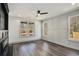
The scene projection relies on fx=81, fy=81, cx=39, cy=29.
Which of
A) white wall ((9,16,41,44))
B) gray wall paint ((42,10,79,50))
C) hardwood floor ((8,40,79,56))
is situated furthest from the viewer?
gray wall paint ((42,10,79,50))

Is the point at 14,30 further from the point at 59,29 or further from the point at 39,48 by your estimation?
the point at 59,29

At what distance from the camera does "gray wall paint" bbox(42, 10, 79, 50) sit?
2.12m

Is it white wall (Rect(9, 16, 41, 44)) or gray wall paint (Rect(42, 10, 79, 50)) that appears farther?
gray wall paint (Rect(42, 10, 79, 50))

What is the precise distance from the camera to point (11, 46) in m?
1.76

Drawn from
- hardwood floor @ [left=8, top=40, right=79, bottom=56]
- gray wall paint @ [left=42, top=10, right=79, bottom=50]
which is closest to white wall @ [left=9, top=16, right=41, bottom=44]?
hardwood floor @ [left=8, top=40, right=79, bottom=56]

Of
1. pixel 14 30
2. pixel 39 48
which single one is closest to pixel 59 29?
pixel 39 48

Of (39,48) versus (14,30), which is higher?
(14,30)

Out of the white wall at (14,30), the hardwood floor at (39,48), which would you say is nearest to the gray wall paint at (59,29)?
the hardwood floor at (39,48)

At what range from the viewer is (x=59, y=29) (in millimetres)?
2170

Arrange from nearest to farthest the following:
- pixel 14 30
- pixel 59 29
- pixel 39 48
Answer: pixel 14 30
pixel 39 48
pixel 59 29

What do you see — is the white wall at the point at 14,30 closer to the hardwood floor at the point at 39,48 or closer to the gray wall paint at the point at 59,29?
the hardwood floor at the point at 39,48

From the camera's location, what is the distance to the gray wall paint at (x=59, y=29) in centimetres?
212

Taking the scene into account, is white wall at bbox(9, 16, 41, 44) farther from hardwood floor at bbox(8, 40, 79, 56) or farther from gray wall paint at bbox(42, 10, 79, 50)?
gray wall paint at bbox(42, 10, 79, 50)

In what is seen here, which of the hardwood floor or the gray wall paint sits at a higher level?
the gray wall paint
